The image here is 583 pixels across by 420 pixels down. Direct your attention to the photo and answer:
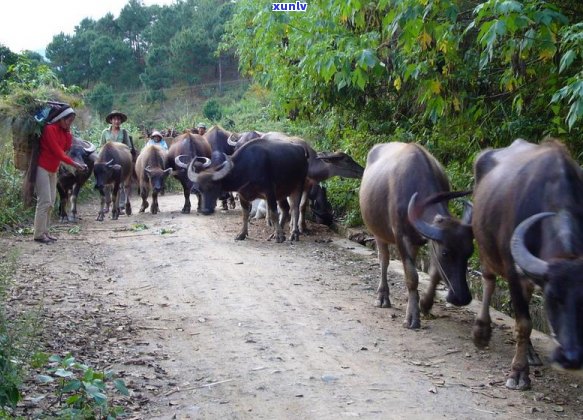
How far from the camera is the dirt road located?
524cm

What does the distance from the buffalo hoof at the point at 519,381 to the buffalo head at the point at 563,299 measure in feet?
3.43

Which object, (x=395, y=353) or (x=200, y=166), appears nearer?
(x=395, y=353)

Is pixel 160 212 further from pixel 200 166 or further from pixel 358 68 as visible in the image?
pixel 358 68

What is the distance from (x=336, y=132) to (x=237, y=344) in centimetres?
807

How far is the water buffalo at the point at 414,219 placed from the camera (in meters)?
6.47

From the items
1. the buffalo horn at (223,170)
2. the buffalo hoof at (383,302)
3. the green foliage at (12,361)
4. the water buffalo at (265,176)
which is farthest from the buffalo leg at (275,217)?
the green foliage at (12,361)

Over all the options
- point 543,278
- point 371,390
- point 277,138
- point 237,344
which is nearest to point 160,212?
point 277,138

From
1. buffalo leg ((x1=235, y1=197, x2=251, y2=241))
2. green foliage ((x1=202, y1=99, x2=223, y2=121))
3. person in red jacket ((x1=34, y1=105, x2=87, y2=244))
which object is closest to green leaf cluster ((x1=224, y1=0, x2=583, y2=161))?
buffalo leg ((x1=235, y1=197, x2=251, y2=241))

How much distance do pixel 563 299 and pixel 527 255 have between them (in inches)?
15.0

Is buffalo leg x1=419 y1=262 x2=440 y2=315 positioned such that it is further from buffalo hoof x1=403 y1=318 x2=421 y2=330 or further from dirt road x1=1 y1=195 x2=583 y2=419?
buffalo hoof x1=403 y1=318 x2=421 y2=330

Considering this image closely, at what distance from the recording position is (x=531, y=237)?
17.1 ft

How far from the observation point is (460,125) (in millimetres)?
9523

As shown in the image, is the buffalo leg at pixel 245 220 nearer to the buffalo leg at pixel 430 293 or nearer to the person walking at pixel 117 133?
the buffalo leg at pixel 430 293

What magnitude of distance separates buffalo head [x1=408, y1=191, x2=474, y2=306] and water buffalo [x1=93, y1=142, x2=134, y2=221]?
1000 cm
